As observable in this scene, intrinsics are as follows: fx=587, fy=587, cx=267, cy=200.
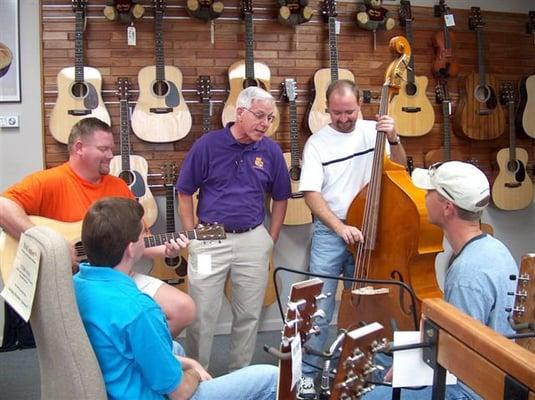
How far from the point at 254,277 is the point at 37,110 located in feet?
5.67

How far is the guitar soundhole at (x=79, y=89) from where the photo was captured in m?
3.49

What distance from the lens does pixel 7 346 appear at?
11.7ft

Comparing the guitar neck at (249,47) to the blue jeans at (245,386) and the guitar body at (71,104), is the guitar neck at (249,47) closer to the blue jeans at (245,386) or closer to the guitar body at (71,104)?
the guitar body at (71,104)

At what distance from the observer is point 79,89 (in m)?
3.50

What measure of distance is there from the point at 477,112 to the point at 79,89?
2698mm

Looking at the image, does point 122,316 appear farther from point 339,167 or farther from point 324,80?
point 324,80

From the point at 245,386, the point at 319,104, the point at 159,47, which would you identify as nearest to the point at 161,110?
the point at 159,47

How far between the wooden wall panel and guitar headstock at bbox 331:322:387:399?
2718mm

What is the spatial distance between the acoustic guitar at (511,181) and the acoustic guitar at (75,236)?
250cm

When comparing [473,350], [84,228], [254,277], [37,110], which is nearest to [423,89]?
[254,277]

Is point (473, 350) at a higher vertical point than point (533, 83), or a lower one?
lower

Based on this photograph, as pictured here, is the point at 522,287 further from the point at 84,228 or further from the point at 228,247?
the point at 228,247

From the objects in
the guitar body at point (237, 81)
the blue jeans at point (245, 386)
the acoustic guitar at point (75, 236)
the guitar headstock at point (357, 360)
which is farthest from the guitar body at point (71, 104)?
the guitar headstock at point (357, 360)

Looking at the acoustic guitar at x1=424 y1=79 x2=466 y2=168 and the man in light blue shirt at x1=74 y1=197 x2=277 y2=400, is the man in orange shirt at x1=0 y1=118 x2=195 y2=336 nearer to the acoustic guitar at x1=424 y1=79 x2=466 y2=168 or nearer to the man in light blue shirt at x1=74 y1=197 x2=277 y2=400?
the man in light blue shirt at x1=74 y1=197 x2=277 y2=400
